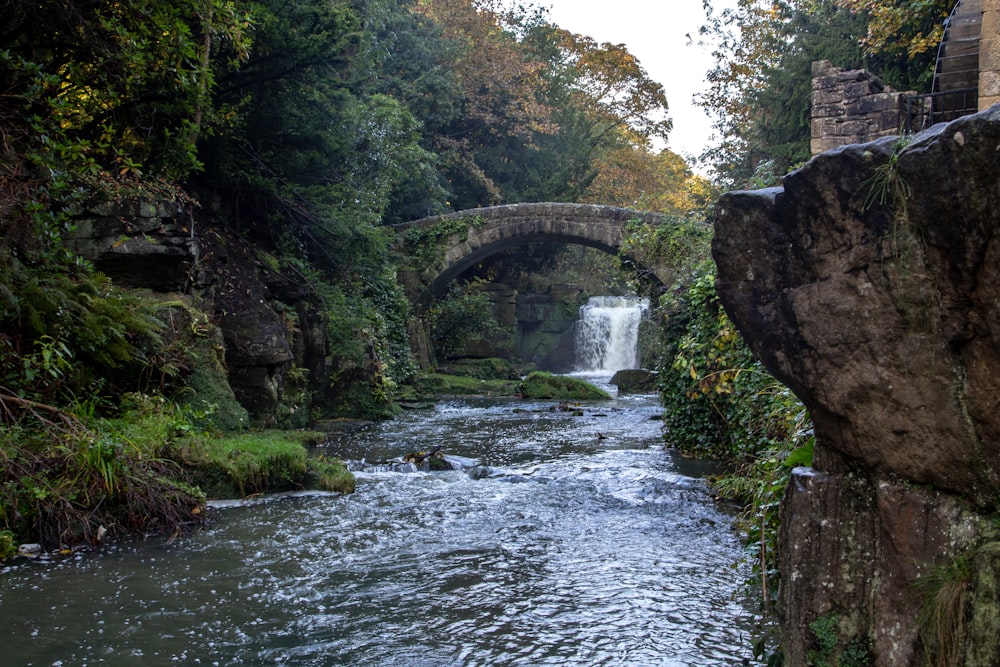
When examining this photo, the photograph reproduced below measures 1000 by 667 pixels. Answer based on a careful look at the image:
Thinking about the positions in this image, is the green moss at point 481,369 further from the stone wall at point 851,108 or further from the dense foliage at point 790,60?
the stone wall at point 851,108

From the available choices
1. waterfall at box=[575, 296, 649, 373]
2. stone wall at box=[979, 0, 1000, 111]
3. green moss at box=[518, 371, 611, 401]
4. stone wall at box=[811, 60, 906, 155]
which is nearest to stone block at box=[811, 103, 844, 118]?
stone wall at box=[811, 60, 906, 155]

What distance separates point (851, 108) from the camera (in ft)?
34.8

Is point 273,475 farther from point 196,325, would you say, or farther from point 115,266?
point 115,266

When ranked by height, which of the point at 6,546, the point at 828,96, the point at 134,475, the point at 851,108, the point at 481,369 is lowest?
the point at 6,546

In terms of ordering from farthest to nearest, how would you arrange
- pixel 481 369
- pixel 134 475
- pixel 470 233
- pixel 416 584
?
pixel 481 369, pixel 470 233, pixel 134 475, pixel 416 584

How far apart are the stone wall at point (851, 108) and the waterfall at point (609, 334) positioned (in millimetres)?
15645

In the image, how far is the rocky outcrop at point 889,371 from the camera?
235 cm

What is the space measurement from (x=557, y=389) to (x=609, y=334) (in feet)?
34.2

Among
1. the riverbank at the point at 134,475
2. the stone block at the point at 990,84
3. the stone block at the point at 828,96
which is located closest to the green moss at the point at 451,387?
the riverbank at the point at 134,475

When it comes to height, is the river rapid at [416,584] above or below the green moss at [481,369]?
below

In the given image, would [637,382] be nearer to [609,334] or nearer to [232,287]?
[609,334]

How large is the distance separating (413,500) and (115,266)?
449 cm

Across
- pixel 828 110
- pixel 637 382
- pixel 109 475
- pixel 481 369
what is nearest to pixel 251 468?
pixel 109 475

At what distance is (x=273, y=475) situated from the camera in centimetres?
755
